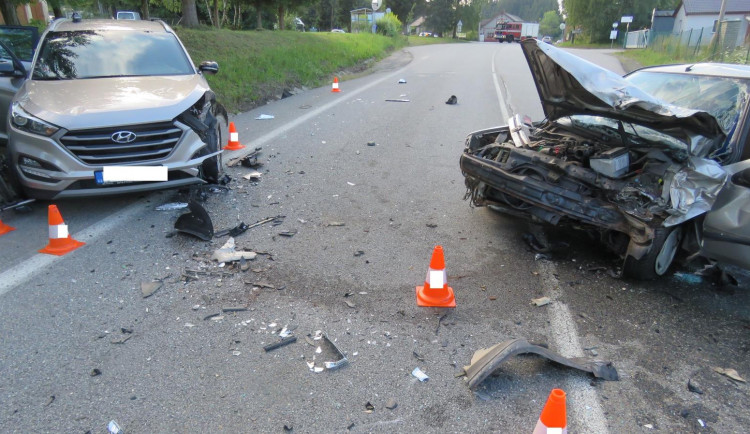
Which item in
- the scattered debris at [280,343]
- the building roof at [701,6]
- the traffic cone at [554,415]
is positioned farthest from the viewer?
the building roof at [701,6]

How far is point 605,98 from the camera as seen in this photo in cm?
379

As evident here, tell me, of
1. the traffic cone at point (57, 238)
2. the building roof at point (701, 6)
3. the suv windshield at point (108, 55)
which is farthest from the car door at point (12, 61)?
the building roof at point (701, 6)

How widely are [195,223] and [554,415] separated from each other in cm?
368

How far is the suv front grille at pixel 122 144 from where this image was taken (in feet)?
15.6

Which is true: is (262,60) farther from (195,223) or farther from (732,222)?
(732,222)

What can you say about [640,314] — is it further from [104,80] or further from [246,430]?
[104,80]

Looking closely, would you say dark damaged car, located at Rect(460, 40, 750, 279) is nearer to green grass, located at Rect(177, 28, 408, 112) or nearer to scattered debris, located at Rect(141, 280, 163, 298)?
scattered debris, located at Rect(141, 280, 163, 298)

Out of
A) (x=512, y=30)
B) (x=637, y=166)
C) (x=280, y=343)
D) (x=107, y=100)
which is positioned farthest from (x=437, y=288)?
(x=512, y=30)

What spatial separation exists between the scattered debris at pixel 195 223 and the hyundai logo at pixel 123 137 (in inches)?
37.0

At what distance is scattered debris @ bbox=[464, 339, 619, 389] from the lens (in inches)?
113

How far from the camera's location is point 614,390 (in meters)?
2.89

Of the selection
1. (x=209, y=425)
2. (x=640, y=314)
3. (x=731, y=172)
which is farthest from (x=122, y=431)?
(x=731, y=172)

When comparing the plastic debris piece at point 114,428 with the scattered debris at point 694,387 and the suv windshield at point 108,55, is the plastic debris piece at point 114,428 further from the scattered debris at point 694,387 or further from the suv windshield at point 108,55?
the suv windshield at point 108,55

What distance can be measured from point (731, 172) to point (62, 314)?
199 inches
